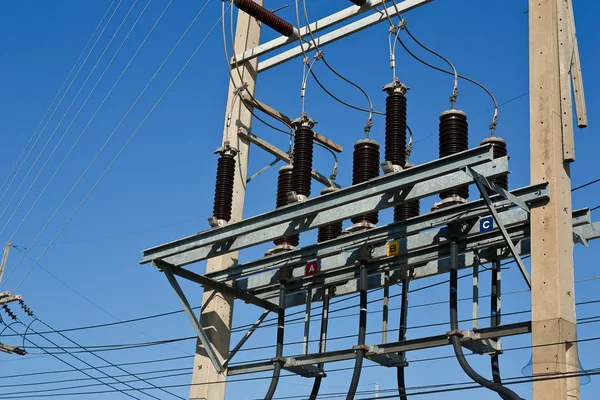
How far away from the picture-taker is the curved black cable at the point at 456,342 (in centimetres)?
746

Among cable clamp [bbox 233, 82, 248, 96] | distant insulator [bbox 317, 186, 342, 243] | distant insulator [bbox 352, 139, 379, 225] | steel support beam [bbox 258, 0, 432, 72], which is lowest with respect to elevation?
distant insulator [bbox 317, 186, 342, 243]

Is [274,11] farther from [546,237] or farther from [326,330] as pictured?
[546,237]

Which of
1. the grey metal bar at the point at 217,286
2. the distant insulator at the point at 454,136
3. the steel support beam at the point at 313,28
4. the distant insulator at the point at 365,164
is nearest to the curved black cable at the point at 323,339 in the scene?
the grey metal bar at the point at 217,286

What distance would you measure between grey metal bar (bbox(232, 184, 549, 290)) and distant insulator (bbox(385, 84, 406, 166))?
24.6 inches

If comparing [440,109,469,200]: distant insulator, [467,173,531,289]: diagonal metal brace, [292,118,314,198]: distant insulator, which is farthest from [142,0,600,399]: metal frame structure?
[292,118,314,198]: distant insulator

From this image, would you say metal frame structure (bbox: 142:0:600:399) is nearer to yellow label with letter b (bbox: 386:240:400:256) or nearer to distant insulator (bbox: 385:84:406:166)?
yellow label with letter b (bbox: 386:240:400:256)

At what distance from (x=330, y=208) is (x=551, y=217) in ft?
6.66

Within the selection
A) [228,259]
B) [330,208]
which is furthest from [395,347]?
[228,259]

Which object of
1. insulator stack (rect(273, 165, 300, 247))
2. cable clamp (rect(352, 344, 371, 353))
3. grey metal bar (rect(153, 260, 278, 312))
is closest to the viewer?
cable clamp (rect(352, 344, 371, 353))

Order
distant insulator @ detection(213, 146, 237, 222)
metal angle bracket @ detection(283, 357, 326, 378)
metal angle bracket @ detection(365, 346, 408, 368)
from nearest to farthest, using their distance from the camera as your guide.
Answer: metal angle bracket @ detection(365, 346, 408, 368) → metal angle bracket @ detection(283, 357, 326, 378) → distant insulator @ detection(213, 146, 237, 222)

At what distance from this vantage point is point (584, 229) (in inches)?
334

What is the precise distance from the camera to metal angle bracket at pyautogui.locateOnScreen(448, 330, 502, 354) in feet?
25.8

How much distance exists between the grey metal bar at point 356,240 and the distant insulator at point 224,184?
1.96 feet

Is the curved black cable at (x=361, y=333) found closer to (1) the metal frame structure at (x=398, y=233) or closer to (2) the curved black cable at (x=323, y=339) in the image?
(1) the metal frame structure at (x=398, y=233)
